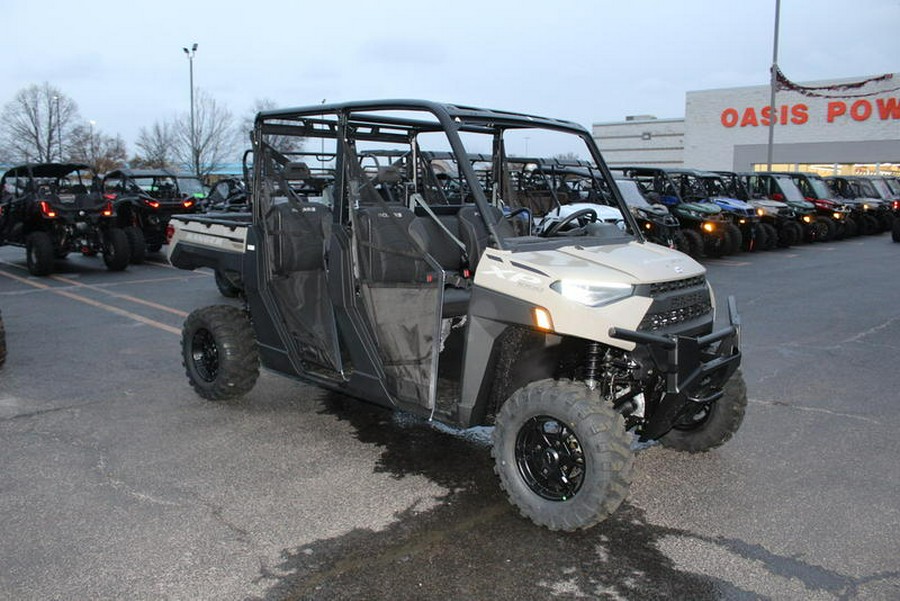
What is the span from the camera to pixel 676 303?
4.03 m

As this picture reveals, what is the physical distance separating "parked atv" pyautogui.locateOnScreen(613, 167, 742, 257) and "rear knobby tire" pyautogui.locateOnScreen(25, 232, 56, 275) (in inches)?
428

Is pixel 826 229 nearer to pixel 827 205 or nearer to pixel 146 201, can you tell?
pixel 827 205

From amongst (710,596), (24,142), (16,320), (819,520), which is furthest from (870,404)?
(24,142)

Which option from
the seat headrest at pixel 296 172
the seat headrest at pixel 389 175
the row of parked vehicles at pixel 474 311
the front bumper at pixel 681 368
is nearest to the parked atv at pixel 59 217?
the row of parked vehicles at pixel 474 311

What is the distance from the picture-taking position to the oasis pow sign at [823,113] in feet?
130

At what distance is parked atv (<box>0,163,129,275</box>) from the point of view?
44.5 ft

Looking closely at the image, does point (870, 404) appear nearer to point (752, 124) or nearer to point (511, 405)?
point (511, 405)

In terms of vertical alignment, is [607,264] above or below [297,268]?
above

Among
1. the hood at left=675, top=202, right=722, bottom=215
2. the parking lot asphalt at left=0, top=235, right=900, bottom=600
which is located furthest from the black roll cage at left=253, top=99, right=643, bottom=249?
the hood at left=675, top=202, right=722, bottom=215

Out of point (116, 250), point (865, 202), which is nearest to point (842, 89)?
point (865, 202)

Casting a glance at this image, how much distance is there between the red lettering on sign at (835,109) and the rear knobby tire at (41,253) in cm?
3968

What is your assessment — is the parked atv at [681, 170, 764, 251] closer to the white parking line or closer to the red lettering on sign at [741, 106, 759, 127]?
the white parking line

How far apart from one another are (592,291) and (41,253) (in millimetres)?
11720

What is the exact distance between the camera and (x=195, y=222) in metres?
6.13
